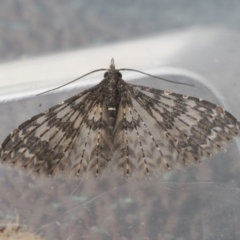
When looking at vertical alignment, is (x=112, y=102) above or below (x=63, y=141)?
above

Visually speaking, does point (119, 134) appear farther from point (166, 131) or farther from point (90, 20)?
point (90, 20)

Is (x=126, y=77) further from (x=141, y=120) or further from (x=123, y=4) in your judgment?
(x=141, y=120)

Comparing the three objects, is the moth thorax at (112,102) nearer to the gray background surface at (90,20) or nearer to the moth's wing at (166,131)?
the moth's wing at (166,131)

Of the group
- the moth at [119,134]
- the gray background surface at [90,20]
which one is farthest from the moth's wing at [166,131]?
the gray background surface at [90,20]

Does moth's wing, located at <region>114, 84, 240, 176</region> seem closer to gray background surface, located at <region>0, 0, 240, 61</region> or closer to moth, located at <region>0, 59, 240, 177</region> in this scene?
moth, located at <region>0, 59, 240, 177</region>

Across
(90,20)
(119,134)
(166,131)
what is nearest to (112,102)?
(119,134)

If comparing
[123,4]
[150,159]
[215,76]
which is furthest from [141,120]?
[123,4]
